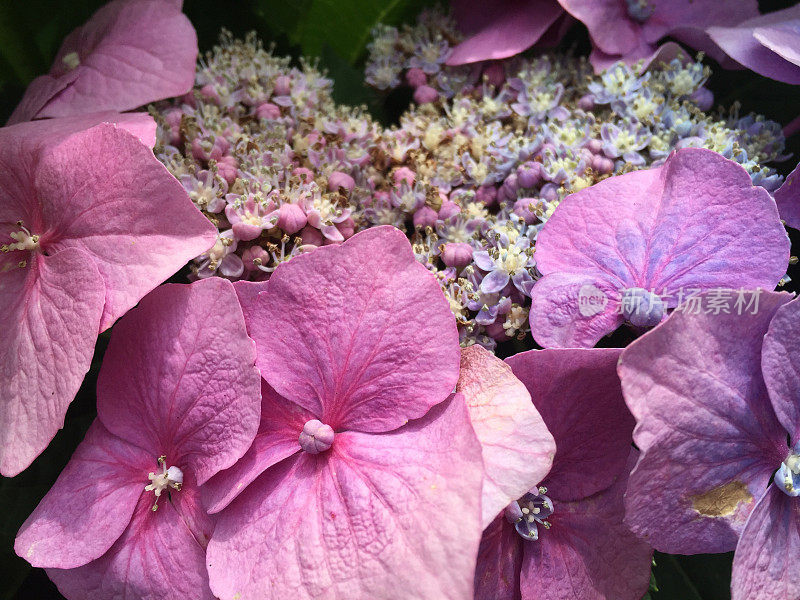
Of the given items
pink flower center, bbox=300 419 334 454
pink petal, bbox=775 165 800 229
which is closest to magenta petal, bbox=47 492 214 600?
pink flower center, bbox=300 419 334 454

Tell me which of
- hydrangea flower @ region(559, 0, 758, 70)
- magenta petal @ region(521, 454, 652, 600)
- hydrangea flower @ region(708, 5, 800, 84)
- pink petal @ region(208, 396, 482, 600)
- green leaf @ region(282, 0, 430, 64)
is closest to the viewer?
pink petal @ region(208, 396, 482, 600)

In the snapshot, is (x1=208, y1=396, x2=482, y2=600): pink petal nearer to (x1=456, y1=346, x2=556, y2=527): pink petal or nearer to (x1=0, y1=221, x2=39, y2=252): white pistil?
(x1=456, y1=346, x2=556, y2=527): pink petal

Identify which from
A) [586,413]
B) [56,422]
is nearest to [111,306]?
[56,422]

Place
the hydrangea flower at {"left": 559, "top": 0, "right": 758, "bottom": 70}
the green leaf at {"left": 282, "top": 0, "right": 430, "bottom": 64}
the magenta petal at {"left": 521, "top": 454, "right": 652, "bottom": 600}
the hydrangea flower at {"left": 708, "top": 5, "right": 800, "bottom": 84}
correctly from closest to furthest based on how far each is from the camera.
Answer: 1. the magenta petal at {"left": 521, "top": 454, "right": 652, "bottom": 600}
2. the hydrangea flower at {"left": 708, "top": 5, "right": 800, "bottom": 84}
3. the hydrangea flower at {"left": 559, "top": 0, "right": 758, "bottom": 70}
4. the green leaf at {"left": 282, "top": 0, "right": 430, "bottom": 64}

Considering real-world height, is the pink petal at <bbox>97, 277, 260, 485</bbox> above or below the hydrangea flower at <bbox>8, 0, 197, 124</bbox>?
below

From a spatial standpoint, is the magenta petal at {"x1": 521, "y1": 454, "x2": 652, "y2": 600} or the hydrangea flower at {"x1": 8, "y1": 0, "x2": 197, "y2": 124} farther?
the hydrangea flower at {"x1": 8, "y1": 0, "x2": 197, "y2": 124}

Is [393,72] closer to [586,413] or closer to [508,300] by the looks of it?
[508,300]

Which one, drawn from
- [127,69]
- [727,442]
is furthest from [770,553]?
[127,69]

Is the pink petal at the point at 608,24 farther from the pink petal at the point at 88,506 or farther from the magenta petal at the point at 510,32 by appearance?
the pink petal at the point at 88,506
